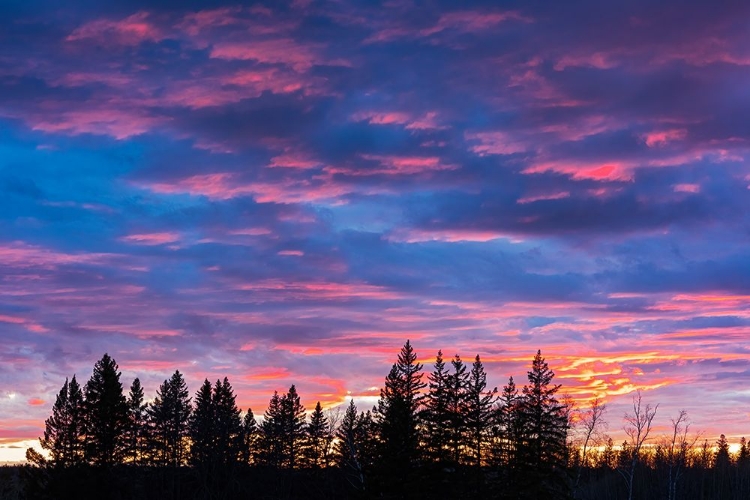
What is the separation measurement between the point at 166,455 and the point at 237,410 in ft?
43.0

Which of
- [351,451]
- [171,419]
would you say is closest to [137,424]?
[171,419]

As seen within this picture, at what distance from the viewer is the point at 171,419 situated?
118 metres

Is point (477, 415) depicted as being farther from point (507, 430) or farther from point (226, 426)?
point (226, 426)

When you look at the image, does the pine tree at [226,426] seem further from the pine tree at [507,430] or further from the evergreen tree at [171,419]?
the pine tree at [507,430]

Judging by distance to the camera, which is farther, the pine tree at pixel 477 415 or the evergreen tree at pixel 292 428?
the evergreen tree at pixel 292 428

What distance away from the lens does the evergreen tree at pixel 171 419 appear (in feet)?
381

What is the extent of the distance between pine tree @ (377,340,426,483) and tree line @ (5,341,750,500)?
117 mm

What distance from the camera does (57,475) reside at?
98.3 m

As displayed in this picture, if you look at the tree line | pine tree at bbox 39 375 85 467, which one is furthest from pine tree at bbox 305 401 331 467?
pine tree at bbox 39 375 85 467

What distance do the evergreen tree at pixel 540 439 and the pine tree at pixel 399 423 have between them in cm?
1063

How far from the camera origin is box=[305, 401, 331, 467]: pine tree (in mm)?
117994

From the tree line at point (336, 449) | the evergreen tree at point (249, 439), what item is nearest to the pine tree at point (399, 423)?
the tree line at point (336, 449)

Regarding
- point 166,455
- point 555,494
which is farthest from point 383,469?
point 166,455

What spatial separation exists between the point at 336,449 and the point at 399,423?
25.4 metres
